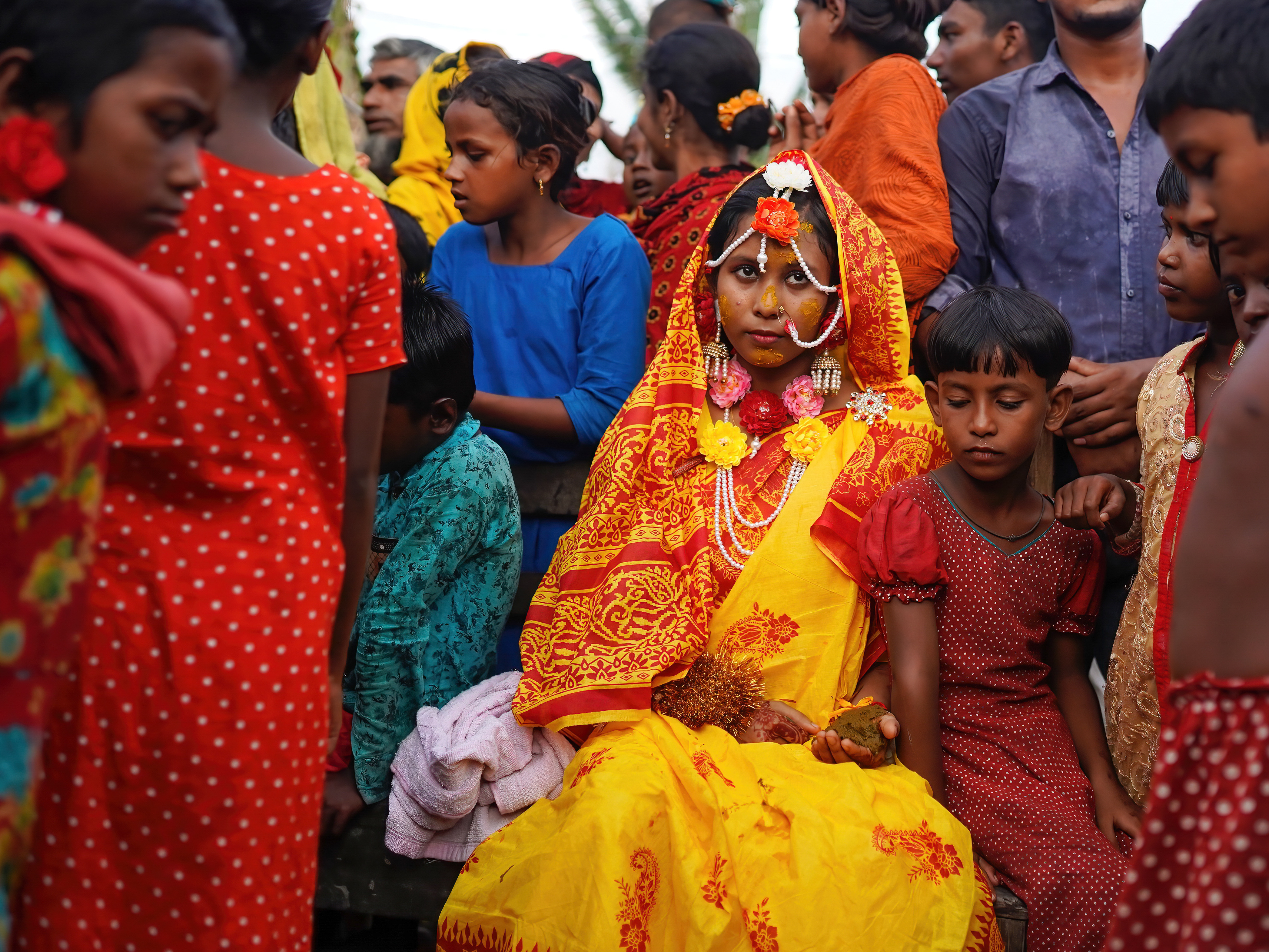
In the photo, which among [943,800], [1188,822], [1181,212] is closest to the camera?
[1188,822]

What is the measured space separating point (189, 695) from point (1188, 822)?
1451 millimetres

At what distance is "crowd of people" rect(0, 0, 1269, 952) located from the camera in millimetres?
1477

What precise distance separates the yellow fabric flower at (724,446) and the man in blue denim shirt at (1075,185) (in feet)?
2.71

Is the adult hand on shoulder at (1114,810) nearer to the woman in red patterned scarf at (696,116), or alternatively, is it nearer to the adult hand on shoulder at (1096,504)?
the adult hand on shoulder at (1096,504)

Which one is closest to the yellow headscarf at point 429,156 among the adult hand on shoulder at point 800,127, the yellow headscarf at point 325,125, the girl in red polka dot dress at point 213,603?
the yellow headscarf at point 325,125

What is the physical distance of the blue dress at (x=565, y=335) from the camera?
3969 mm

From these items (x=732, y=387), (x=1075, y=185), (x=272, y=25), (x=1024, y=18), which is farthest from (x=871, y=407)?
(x=1024, y=18)

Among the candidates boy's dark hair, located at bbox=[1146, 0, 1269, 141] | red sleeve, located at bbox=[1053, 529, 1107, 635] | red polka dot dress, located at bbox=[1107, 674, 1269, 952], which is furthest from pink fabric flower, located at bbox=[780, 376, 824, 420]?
red polka dot dress, located at bbox=[1107, 674, 1269, 952]

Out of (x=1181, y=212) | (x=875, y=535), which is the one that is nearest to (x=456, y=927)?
(x=875, y=535)

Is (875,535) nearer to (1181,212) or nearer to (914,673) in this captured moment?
(914,673)

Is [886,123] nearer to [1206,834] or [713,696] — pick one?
[713,696]

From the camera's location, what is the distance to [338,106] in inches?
190

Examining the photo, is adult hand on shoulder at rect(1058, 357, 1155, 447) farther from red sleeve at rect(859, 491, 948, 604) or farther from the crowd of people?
red sleeve at rect(859, 491, 948, 604)

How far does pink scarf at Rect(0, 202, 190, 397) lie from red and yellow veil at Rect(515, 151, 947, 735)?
74.9 inches
